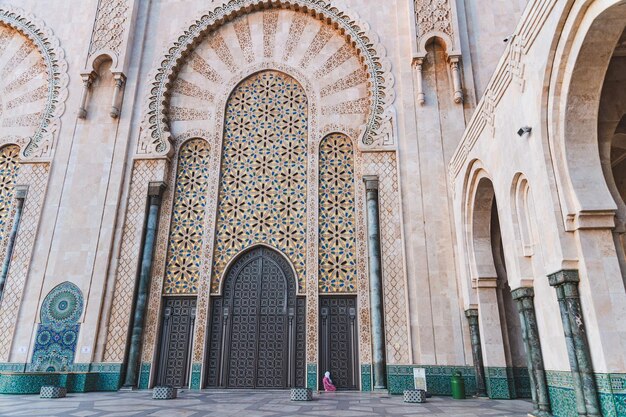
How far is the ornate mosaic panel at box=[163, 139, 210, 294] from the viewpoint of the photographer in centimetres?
686

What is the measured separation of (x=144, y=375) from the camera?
251 inches

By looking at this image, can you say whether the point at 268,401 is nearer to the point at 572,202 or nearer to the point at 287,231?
the point at 287,231

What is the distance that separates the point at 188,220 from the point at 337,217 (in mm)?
2394

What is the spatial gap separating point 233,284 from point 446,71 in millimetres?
4907

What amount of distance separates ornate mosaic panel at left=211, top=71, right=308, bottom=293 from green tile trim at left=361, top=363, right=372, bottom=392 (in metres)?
1.46

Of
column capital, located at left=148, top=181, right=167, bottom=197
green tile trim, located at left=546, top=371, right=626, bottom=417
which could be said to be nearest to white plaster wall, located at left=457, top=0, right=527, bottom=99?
green tile trim, located at left=546, top=371, right=626, bottom=417

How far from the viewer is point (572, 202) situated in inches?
135

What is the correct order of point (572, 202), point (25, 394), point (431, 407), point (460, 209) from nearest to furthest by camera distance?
point (572, 202), point (431, 407), point (25, 394), point (460, 209)

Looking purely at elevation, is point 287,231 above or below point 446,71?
below

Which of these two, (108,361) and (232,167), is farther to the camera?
(232,167)

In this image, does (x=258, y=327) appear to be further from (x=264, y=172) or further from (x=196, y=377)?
(x=264, y=172)

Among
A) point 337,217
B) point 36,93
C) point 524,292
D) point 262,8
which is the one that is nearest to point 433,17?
point 262,8

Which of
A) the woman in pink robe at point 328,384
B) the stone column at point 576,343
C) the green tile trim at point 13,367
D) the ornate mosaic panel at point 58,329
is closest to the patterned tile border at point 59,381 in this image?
the ornate mosaic panel at point 58,329

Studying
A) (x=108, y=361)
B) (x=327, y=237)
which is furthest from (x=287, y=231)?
(x=108, y=361)
